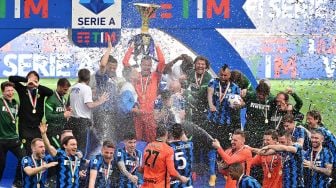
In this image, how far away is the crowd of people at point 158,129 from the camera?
8.62 meters

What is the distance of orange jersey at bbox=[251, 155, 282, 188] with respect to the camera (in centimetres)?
860

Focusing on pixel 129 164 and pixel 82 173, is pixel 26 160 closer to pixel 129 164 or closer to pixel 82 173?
pixel 82 173

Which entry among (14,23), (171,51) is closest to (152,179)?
(171,51)

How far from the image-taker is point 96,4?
357 inches

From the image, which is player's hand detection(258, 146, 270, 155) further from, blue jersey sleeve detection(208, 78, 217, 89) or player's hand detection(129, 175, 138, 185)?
player's hand detection(129, 175, 138, 185)

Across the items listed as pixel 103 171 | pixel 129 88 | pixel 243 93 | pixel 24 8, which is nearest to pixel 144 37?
pixel 129 88

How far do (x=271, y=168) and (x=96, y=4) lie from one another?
2.40 m

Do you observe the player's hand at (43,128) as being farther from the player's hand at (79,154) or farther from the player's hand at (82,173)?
the player's hand at (82,173)

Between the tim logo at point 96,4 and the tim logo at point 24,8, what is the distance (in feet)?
1.27

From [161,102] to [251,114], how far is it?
0.89 m

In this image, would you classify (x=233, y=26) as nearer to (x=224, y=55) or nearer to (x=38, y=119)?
(x=224, y=55)

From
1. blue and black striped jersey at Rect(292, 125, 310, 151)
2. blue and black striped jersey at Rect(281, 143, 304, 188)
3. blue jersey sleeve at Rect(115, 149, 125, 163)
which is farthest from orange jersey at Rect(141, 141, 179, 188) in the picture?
blue and black striped jersey at Rect(292, 125, 310, 151)

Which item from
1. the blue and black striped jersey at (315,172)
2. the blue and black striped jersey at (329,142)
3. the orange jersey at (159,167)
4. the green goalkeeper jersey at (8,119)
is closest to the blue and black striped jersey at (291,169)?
the blue and black striped jersey at (315,172)

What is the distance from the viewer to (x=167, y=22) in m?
8.94
